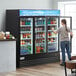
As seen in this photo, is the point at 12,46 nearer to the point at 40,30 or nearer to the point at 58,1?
the point at 40,30

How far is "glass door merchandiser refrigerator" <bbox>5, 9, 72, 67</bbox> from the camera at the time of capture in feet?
35.2

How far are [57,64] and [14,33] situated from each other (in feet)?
7.08

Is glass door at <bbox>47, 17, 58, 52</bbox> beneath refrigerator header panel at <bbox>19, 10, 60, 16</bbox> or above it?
beneath

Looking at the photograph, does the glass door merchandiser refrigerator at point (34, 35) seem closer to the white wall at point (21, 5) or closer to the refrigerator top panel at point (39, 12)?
the refrigerator top panel at point (39, 12)

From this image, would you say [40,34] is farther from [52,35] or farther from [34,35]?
[52,35]

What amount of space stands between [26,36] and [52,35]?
1292 millimetres

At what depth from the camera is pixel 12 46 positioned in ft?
33.1

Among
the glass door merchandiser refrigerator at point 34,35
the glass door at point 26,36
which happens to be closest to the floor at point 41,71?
the glass door merchandiser refrigerator at point 34,35

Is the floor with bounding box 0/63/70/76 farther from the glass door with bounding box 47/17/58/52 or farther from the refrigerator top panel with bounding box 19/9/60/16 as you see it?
the refrigerator top panel with bounding box 19/9/60/16

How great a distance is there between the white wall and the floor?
210cm

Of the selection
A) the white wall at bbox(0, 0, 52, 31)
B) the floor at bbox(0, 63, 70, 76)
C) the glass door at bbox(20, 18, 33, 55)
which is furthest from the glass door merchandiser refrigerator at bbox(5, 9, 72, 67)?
the floor at bbox(0, 63, 70, 76)

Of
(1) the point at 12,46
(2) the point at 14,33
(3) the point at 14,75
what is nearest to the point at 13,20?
(2) the point at 14,33

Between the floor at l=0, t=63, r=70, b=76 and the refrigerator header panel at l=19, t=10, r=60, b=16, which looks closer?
the floor at l=0, t=63, r=70, b=76

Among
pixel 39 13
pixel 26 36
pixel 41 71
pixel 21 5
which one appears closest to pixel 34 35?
pixel 26 36
